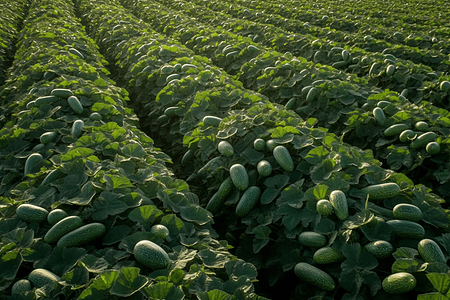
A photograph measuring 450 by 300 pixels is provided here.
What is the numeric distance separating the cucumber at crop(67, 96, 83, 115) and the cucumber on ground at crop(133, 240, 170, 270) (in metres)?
2.09

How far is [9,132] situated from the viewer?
3176 mm

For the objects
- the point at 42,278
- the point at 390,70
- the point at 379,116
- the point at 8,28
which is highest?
the point at 390,70

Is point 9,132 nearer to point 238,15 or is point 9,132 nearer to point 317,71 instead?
point 317,71

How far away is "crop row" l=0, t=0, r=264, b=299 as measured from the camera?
1.63 m

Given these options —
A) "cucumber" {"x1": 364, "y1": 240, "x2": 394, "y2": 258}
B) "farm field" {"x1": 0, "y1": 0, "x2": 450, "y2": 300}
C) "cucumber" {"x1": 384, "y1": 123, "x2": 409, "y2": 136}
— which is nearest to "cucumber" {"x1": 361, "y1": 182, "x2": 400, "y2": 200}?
"farm field" {"x1": 0, "y1": 0, "x2": 450, "y2": 300}

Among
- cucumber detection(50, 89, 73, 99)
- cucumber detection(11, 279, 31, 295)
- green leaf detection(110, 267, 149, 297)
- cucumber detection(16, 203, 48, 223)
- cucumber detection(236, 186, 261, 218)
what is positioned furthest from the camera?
cucumber detection(50, 89, 73, 99)

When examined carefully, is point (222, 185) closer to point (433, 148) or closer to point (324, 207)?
point (324, 207)

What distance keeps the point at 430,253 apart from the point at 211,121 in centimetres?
214

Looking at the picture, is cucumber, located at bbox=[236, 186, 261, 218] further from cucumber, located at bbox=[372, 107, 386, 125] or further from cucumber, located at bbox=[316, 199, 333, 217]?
cucumber, located at bbox=[372, 107, 386, 125]

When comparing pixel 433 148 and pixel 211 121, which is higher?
pixel 433 148

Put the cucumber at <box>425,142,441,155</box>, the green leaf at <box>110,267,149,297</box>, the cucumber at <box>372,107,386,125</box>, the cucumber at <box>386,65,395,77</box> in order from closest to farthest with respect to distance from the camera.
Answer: the green leaf at <box>110,267,149,297</box> < the cucumber at <box>425,142,441,155</box> < the cucumber at <box>372,107,386,125</box> < the cucumber at <box>386,65,395,77</box>

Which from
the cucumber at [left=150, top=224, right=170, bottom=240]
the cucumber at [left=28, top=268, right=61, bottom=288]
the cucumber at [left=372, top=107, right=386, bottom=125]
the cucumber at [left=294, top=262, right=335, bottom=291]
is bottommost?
the cucumber at [left=294, top=262, right=335, bottom=291]

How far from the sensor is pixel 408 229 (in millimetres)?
2127


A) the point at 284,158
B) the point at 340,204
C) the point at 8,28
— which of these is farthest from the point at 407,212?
the point at 8,28
